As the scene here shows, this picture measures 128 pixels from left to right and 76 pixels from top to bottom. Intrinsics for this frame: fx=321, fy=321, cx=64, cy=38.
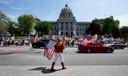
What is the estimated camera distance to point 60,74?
1423 centimetres

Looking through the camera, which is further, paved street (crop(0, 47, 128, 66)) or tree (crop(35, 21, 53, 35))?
tree (crop(35, 21, 53, 35))

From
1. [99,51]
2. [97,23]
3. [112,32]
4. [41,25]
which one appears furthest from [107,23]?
[99,51]

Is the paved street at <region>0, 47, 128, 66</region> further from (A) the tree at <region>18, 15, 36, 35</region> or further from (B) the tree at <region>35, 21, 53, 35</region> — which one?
(B) the tree at <region>35, 21, 53, 35</region>

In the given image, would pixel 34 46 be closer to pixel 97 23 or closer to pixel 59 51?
pixel 59 51

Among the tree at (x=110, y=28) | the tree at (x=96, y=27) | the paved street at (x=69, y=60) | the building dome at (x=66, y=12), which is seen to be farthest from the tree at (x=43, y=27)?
the paved street at (x=69, y=60)

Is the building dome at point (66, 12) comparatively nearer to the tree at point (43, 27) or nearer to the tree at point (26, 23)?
the tree at point (43, 27)

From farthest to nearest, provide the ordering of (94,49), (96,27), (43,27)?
(43,27) < (96,27) < (94,49)

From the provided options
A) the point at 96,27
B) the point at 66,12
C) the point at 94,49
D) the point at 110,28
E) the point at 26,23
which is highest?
the point at 66,12

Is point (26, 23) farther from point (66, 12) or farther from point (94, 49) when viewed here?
point (94, 49)

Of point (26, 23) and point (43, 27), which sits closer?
point (26, 23)

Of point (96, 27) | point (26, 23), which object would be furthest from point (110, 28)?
point (26, 23)

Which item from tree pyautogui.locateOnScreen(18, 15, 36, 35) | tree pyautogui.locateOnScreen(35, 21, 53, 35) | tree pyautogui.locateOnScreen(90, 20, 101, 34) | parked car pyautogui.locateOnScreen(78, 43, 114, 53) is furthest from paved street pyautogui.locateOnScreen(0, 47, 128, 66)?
tree pyautogui.locateOnScreen(35, 21, 53, 35)

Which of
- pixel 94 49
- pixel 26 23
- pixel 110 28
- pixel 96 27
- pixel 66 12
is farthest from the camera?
pixel 66 12

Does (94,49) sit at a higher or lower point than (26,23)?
lower
